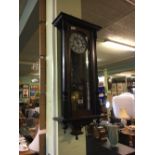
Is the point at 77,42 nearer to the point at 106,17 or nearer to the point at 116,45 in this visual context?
the point at 106,17

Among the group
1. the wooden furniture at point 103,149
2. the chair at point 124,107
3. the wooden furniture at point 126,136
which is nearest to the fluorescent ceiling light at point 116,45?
the chair at point 124,107

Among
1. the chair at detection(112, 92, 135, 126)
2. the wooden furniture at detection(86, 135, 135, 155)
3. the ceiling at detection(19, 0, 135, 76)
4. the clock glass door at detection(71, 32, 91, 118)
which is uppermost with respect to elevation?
the ceiling at detection(19, 0, 135, 76)

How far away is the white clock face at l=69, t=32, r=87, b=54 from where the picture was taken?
1.79 meters

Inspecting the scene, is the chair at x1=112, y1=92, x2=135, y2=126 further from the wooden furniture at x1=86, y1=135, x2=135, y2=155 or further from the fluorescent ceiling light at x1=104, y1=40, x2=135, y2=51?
the fluorescent ceiling light at x1=104, y1=40, x2=135, y2=51

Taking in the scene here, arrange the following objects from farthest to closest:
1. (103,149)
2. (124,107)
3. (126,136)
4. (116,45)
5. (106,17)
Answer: (124,107) → (116,45) → (126,136) → (103,149) → (106,17)

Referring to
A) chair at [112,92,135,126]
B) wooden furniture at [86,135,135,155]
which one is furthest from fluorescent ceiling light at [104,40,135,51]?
→ wooden furniture at [86,135,135,155]

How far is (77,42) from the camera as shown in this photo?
6.04ft

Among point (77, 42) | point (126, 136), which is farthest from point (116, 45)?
point (77, 42)

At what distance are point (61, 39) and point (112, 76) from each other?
7.11 metres

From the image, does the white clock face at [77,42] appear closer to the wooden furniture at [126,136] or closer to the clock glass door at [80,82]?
the clock glass door at [80,82]

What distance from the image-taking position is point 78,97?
1842 mm

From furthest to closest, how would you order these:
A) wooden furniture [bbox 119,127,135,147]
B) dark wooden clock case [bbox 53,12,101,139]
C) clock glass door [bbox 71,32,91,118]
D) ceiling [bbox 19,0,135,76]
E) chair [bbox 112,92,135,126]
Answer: chair [bbox 112,92,135,126]
wooden furniture [bbox 119,127,135,147]
ceiling [bbox 19,0,135,76]
clock glass door [bbox 71,32,91,118]
dark wooden clock case [bbox 53,12,101,139]

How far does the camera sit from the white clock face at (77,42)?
179 centimetres
